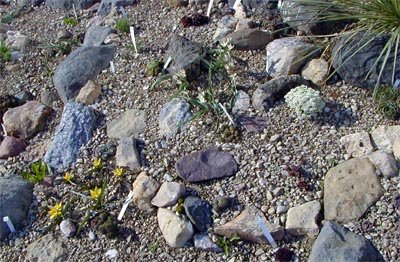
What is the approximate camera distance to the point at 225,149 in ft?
13.1

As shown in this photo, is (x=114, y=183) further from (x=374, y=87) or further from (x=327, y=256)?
(x=374, y=87)

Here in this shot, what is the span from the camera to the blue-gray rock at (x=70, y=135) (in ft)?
13.9

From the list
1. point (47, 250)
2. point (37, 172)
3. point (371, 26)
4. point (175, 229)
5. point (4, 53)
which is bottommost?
point (47, 250)

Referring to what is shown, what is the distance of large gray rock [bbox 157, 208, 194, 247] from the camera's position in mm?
3598

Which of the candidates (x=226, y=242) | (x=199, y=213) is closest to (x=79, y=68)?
(x=199, y=213)

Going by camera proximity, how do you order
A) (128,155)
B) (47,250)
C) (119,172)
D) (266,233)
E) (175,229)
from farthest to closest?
(128,155) → (119,172) → (47,250) → (175,229) → (266,233)

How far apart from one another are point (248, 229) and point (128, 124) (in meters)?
1.32

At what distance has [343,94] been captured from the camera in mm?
4180

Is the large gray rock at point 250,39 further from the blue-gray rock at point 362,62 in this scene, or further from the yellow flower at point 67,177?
the yellow flower at point 67,177

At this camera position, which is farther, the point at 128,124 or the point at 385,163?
the point at 128,124

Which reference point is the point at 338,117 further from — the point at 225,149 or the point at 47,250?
the point at 47,250

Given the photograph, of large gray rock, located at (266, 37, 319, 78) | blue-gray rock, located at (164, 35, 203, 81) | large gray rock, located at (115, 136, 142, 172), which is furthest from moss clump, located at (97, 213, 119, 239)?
large gray rock, located at (266, 37, 319, 78)

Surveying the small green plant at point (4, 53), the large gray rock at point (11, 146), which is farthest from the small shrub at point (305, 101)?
the small green plant at point (4, 53)

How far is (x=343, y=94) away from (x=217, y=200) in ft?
4.08
